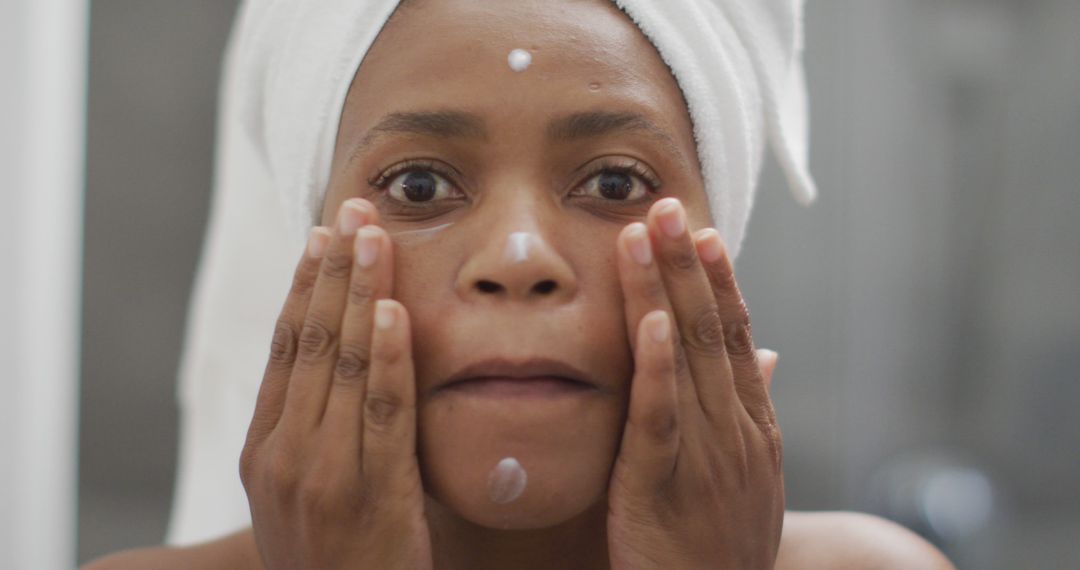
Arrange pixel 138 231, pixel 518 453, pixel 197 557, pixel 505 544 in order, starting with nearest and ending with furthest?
pixel 518 453 < pixel 505 544 < pixel 197 557 < pixel 138 231

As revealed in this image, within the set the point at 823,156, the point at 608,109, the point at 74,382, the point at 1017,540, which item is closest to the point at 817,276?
the point at 823,156

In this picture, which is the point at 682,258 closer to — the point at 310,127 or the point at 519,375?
the point at 519,375

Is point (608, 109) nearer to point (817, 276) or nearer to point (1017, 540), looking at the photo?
point (817, 276)

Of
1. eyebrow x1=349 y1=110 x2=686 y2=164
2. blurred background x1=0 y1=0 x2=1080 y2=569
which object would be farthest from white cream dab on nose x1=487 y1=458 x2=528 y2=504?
blurred background x1=0 y1=0 x2=1080 y2=569

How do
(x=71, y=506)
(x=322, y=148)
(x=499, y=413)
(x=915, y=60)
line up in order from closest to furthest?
(x=499, y=413)
(x=322, y=148)
(x=71, y=506)
(x=915, y=60)

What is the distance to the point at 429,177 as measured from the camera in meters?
0.71

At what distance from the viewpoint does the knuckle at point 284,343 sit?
0.68m

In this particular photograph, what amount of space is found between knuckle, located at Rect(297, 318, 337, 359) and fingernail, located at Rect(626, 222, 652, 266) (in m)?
0.20

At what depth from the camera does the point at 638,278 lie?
64cm

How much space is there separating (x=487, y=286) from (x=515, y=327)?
0.03 meters

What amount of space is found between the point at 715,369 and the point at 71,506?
123 cm

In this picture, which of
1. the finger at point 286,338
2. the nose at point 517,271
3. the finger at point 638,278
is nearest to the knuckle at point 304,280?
the finger at point 286,338

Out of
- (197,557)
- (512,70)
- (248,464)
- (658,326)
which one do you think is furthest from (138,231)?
(658,326)

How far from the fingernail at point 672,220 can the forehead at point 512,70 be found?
10cm
